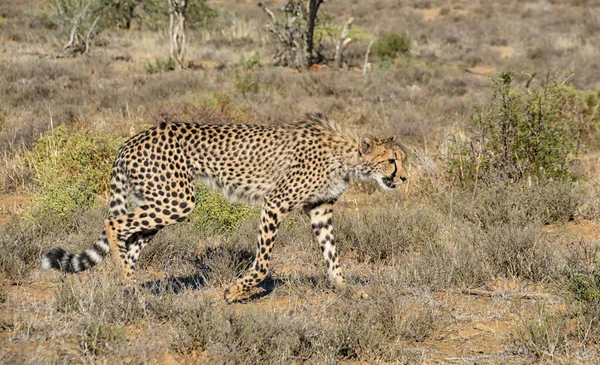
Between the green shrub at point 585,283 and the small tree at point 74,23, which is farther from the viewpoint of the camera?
the small tree at point 74,23

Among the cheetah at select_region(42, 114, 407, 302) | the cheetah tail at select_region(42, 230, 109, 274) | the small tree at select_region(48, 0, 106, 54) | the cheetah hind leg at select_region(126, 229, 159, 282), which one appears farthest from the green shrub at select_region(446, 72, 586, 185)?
the small tree at select_region(48, 0, 106, 54)

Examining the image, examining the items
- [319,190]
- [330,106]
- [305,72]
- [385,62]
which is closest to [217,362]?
[319,190]

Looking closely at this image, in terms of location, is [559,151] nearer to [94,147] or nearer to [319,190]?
[319,190]

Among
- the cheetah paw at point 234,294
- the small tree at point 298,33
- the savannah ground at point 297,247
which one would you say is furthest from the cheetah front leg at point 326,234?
the small tree at point 298,33

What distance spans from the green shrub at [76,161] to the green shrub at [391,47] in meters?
11.7

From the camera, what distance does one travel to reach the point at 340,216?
6.92 m

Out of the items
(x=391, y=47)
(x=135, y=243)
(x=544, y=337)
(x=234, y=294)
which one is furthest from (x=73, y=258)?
(x=391, y=47)

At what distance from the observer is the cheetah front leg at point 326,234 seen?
5.12 metres

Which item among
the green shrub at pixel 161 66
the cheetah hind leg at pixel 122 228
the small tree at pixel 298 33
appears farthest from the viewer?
the small tree at pixel 298 33

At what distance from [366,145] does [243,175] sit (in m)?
0.89

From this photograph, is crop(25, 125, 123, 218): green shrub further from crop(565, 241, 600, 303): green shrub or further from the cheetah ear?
crop(565, 241, 600, 303): green shrub

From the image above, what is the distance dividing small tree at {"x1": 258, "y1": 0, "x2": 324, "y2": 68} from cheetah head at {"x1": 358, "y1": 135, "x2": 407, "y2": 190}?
11.6m

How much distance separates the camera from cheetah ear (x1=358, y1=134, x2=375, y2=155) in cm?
495

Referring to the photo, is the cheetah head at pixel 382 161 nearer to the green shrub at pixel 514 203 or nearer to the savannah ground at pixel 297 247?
the savannah ground at pixel 297 247
